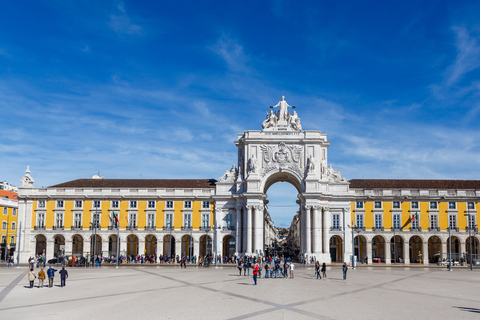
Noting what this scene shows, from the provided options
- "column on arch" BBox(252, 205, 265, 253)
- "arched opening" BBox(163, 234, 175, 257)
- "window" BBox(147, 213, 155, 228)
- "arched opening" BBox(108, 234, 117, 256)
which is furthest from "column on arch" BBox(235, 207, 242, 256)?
"arched opening" BBox(108, 234, 117, 256)

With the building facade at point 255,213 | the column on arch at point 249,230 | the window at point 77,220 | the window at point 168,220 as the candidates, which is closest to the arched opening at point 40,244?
the building facade at point 255,213

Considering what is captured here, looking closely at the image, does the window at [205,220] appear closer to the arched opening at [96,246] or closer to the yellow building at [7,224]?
the arched opening at [96,246]

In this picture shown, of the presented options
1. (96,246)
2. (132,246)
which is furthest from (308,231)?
(96,246)

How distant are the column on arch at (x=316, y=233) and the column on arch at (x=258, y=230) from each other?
807cm

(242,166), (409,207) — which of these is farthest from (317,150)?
(409,207)

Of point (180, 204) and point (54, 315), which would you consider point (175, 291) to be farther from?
point (180, 204)

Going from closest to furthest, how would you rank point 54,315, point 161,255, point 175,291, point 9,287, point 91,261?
point 54,315
point 175,291
point 9,287
point 91,261
point 161,255

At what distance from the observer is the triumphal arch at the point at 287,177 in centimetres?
7525

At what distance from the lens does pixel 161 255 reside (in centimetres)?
7625

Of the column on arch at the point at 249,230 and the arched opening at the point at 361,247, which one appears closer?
the column on arch at the point at 249,230

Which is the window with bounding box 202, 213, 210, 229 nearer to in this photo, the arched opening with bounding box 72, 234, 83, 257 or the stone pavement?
the arched opening with bounding box 72, 234, 83, 257

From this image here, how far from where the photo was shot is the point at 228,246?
80.8 meters

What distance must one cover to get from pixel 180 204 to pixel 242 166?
12.0 meters

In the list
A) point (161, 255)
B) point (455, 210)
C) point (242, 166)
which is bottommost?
point (161, 255)
